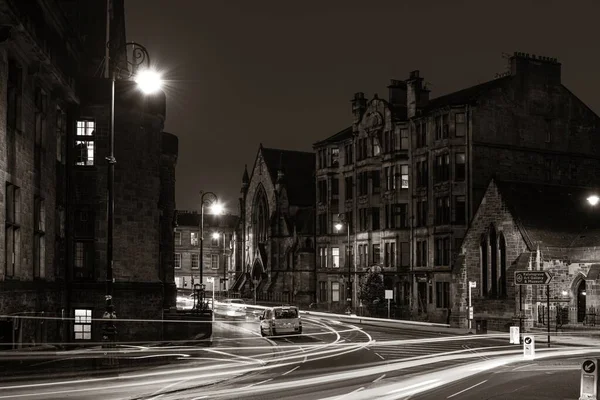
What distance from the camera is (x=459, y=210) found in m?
62.9

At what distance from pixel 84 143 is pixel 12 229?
33.5 ft

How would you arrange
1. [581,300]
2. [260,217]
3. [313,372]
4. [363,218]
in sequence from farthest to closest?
[260,217], [363,218], [581,300], [313,372]

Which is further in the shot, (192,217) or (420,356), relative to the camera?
(192,217)

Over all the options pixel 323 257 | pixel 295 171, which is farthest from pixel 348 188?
pixel 295 171

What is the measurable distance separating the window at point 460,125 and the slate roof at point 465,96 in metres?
0.98

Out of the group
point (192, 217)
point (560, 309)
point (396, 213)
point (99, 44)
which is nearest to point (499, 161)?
point (396, 213)

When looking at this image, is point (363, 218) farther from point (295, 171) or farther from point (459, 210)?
point (295, 171)

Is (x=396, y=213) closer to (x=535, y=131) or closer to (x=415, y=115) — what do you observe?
(x=415, y=115)

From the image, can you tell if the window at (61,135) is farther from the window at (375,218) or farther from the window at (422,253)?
the window at (375,218)

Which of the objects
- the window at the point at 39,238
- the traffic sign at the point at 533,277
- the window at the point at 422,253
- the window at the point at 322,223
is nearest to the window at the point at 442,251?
the window at the point at 422,253

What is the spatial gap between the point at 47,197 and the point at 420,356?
15.5 metres

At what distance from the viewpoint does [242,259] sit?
10744 centimetres

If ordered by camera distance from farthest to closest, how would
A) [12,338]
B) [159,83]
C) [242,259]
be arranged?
[242,259] → [12,338] → [159,83]

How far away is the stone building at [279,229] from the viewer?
292 ft
